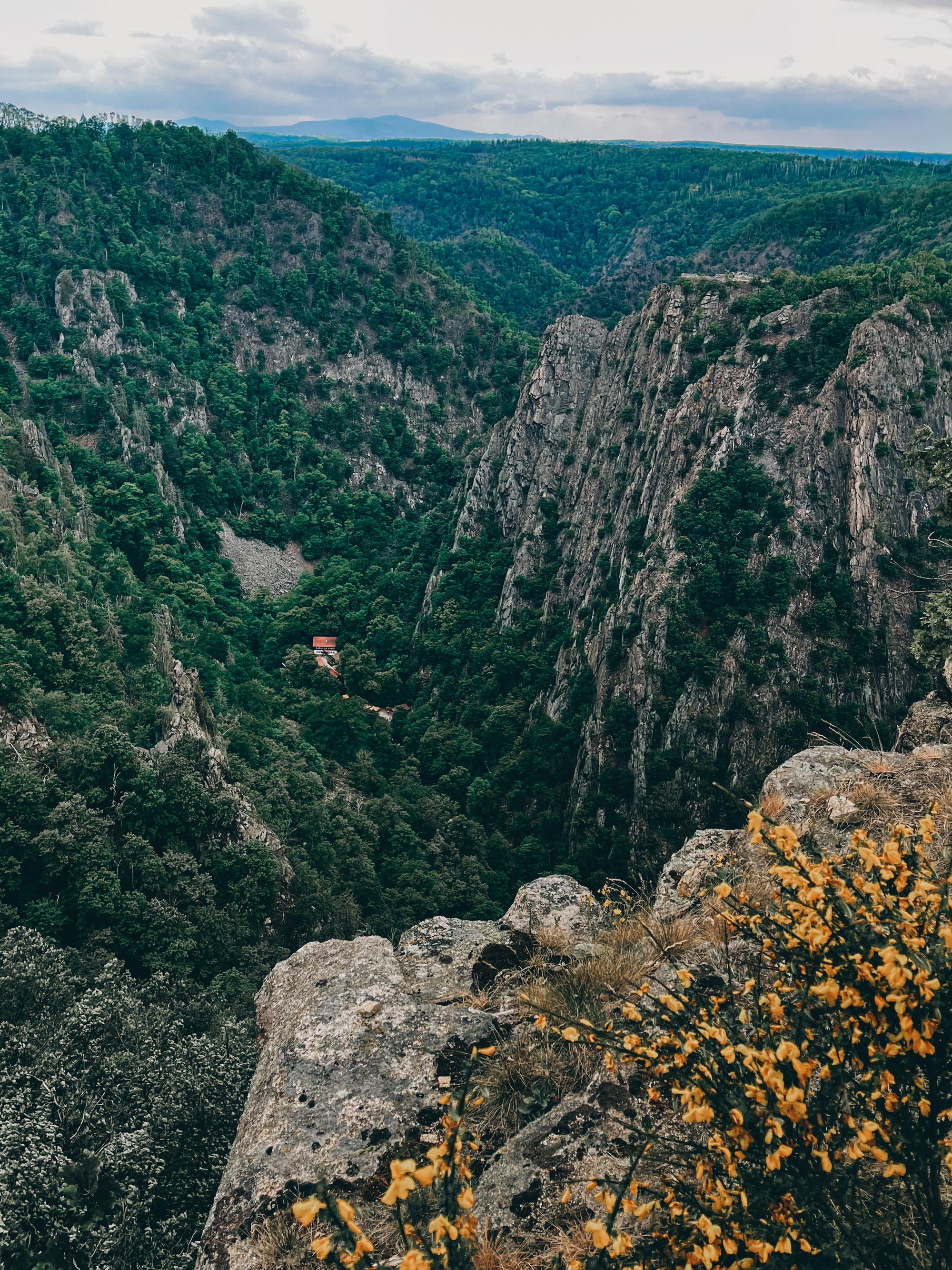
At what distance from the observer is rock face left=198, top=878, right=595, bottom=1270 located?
9766mm

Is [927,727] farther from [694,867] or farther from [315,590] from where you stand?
[315,590]

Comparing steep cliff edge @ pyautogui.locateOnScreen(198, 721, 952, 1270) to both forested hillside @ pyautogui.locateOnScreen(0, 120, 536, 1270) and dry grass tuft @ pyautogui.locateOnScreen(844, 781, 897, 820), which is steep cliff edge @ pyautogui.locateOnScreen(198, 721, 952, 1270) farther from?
forested hillside @ pyautogui.locateOnScreen(0, 120, 536, 1270)

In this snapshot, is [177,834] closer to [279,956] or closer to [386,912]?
[279,956]

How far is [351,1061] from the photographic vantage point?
459 inches

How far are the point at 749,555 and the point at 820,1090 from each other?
2543 inches

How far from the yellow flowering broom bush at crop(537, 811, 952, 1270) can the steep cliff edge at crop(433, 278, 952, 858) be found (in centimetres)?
5379

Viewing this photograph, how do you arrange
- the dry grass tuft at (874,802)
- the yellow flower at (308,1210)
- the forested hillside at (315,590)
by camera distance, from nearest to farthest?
1. the yellow flower at (308,1210)
2. the dry grass tuft at (874,802)
3. the forested hillside at (315,590)

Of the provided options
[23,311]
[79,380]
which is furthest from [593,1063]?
[23,311]

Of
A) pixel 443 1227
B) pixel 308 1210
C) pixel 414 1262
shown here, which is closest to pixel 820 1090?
pixel 443 1227

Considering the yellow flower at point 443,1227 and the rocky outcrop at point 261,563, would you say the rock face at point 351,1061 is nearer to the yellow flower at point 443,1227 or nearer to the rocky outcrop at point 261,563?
the yellow flower at point 443,1227

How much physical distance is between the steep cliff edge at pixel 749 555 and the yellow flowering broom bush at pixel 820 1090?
53.8m

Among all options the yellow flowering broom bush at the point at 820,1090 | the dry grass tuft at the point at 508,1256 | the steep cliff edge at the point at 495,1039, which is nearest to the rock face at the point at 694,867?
the steep cliff edge at the point at 495,1039

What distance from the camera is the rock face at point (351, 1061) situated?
9.77m

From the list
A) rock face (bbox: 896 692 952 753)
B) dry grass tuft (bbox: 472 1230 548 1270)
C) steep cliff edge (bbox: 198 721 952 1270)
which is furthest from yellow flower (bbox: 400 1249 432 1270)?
rock face (bbox: 896 692 952 753)
